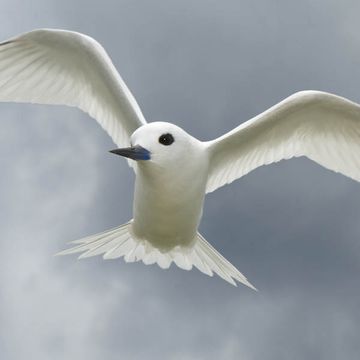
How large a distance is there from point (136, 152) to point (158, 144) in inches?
14.0

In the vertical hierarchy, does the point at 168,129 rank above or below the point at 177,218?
above

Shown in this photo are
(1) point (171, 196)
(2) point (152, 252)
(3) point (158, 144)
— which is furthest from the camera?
(2) point (152, 252)

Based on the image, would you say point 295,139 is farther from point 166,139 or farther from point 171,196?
point 166,139

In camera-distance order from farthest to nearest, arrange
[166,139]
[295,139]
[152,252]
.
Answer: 1. [295,139]
2. [152,252]
3. [166,139]

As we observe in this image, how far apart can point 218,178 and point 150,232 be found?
6.12 ft

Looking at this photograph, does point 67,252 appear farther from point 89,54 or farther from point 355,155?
point 355,155

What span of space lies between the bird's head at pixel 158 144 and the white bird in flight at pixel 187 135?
0.29 m

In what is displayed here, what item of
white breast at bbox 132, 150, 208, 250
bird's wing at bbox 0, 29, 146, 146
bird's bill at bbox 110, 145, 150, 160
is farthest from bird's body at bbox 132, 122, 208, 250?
bird's wing at bbox 0, 29, 146, 146

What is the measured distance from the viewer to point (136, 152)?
32.7 ft

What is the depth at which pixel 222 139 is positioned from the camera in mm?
11805

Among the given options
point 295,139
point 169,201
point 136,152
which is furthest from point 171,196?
point 295,139

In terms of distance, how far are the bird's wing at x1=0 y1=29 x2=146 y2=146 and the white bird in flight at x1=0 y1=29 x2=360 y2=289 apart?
2cm

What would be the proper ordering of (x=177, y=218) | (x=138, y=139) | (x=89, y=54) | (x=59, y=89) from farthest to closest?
(x=59, y=89)
(x=89, y=54)
(x=177, y=218)
(x=138, y=139)

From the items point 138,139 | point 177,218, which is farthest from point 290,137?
point 138,139
